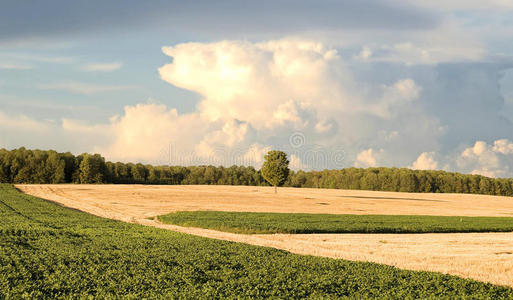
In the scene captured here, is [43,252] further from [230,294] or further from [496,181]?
[496,181]

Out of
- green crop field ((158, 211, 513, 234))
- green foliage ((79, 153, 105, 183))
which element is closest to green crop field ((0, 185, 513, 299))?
green crop field ((158, 211, 513, 234))

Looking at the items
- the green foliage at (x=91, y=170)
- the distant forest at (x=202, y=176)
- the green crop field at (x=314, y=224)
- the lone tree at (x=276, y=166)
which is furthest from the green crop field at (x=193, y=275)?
the distant forest at (x=202, y=176)

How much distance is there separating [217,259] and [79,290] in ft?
27.0

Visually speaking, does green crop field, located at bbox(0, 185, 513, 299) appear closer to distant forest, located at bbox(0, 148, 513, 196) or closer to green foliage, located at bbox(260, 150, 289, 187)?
green foliage, located at bbox(260, 150, 289, 187)

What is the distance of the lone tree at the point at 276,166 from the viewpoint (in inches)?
4264

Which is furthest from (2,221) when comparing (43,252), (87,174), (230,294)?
(87,174)

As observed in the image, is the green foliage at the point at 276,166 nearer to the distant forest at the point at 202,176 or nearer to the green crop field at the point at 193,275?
the distant forest at the point at 202,176

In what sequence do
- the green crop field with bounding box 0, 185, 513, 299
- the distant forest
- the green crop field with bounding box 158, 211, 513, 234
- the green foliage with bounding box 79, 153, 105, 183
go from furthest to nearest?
1. the green foliage with bounding box 79, 153, 105, 183
2. the distant forest
3. the green crop field with bounding box 158, 211, 513, 234
4. the green crop field with bounding box 0, 185, 513, 299

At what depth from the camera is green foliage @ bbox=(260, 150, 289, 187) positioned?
108312 mm

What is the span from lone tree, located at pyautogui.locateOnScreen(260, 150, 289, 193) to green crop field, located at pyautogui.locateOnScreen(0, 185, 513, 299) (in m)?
77.7

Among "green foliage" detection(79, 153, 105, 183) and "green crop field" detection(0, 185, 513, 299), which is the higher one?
"green foliage" detection(79, 153, 105, 183)

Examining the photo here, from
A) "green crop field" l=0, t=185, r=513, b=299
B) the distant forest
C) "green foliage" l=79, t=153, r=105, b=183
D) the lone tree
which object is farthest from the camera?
"green foliage" l=79, t=153, r=105, b=183

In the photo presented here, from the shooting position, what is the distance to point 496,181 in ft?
540

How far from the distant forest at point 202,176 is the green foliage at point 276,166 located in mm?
61672
